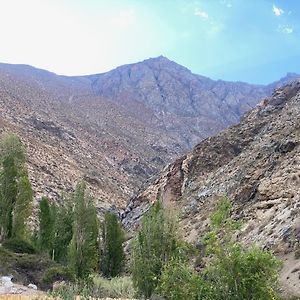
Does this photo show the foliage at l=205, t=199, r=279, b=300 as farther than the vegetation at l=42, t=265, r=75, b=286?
No

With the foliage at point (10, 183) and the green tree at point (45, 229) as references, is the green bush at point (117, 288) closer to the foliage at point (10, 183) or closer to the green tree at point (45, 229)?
the foliage at point (10, 183)

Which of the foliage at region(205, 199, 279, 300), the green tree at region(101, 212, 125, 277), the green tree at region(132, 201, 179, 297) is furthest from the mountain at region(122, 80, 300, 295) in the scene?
the foliage at region(205, 199, 279, 300)

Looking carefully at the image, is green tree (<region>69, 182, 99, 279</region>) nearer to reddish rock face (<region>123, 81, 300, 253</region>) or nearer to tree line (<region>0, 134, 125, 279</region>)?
tree line (<region>0, 134, 125, 279</region>)

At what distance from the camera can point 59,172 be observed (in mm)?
68188

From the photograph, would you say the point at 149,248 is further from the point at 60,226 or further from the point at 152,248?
the point at 60,226

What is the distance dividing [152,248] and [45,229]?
55.5 feet

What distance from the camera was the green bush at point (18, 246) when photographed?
3222cm

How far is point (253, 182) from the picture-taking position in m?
41.5

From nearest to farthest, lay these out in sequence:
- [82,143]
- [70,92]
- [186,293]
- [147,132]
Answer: [186,293] → [82,143] → [147,132] → [70,92]

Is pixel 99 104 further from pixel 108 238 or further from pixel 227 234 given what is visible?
pixel 227 234

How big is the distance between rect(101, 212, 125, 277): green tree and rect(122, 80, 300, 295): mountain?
18.6 feet

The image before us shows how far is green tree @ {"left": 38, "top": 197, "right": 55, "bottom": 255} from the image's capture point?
40.2 m

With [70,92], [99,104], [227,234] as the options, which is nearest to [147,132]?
[99,104]

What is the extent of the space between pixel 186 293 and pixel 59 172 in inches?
2183
